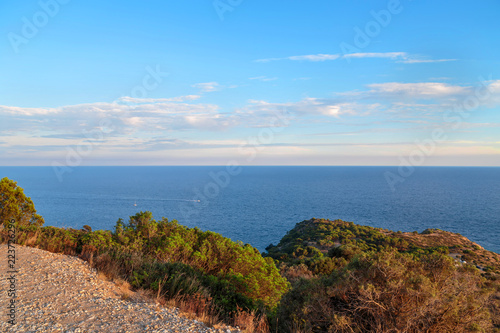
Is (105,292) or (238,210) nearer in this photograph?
(105,292)

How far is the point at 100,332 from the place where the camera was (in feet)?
17.1

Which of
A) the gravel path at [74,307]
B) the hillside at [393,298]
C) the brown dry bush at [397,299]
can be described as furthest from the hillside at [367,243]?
the gravel path at [74,307]

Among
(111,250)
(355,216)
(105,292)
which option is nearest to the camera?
(105,292)

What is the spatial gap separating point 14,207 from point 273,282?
1442cm

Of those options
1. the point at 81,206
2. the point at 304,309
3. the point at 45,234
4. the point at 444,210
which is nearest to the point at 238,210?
the point at 81,206

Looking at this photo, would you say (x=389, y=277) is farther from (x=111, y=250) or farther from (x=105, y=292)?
(x=111, y=250)

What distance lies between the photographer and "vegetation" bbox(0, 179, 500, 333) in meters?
5.18

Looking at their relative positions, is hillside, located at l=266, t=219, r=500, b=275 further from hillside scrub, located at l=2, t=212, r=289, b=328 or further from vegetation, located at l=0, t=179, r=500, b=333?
vegetation, located at l=0, t=179, r=500, b=333

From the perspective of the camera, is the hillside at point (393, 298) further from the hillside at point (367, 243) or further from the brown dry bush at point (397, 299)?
the hillside at point (367, 243)

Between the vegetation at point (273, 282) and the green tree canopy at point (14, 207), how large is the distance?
0.05 m

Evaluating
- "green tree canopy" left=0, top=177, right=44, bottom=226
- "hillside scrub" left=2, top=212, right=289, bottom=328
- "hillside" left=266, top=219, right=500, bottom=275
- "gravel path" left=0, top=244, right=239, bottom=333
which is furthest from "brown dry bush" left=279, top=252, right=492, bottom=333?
"hillside" left=266, top=219, right=500, bottom=275

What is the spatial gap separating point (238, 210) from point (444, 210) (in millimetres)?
65146

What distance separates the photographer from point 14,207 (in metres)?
15.0

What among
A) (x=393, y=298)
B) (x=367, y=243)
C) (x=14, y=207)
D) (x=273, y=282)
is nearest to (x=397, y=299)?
(x=393, y=298)
